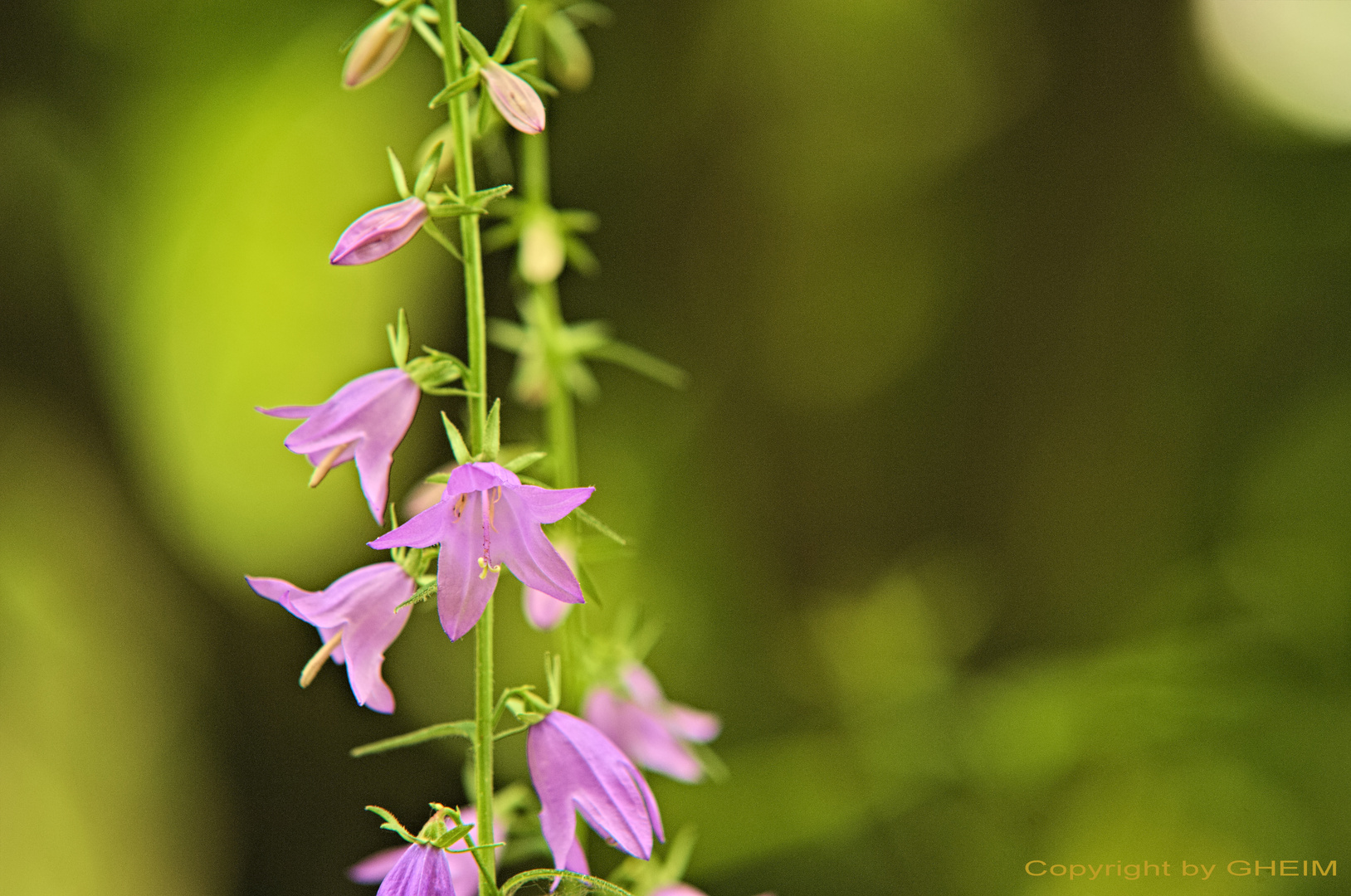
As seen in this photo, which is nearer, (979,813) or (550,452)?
(550,452)

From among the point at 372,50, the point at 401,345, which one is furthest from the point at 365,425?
the point at 372,50

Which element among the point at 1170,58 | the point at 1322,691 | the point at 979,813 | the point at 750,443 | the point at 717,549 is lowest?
the point at 979,813

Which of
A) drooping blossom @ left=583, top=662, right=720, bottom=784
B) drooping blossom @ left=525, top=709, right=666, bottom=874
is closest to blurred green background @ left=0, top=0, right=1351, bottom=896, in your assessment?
drooping blossom @ left=583, top=662, right=720, bottom=784

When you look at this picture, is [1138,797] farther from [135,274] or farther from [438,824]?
[135,274]

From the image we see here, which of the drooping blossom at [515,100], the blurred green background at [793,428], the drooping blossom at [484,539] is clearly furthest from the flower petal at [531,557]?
the blurred green background at [793,428]

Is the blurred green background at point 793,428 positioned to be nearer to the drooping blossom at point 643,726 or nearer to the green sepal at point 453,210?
the drooping blossom at point 643,726

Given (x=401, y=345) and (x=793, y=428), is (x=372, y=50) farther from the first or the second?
(x=793, y=428)

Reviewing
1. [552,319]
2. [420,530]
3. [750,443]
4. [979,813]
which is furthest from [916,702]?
[420,530]
